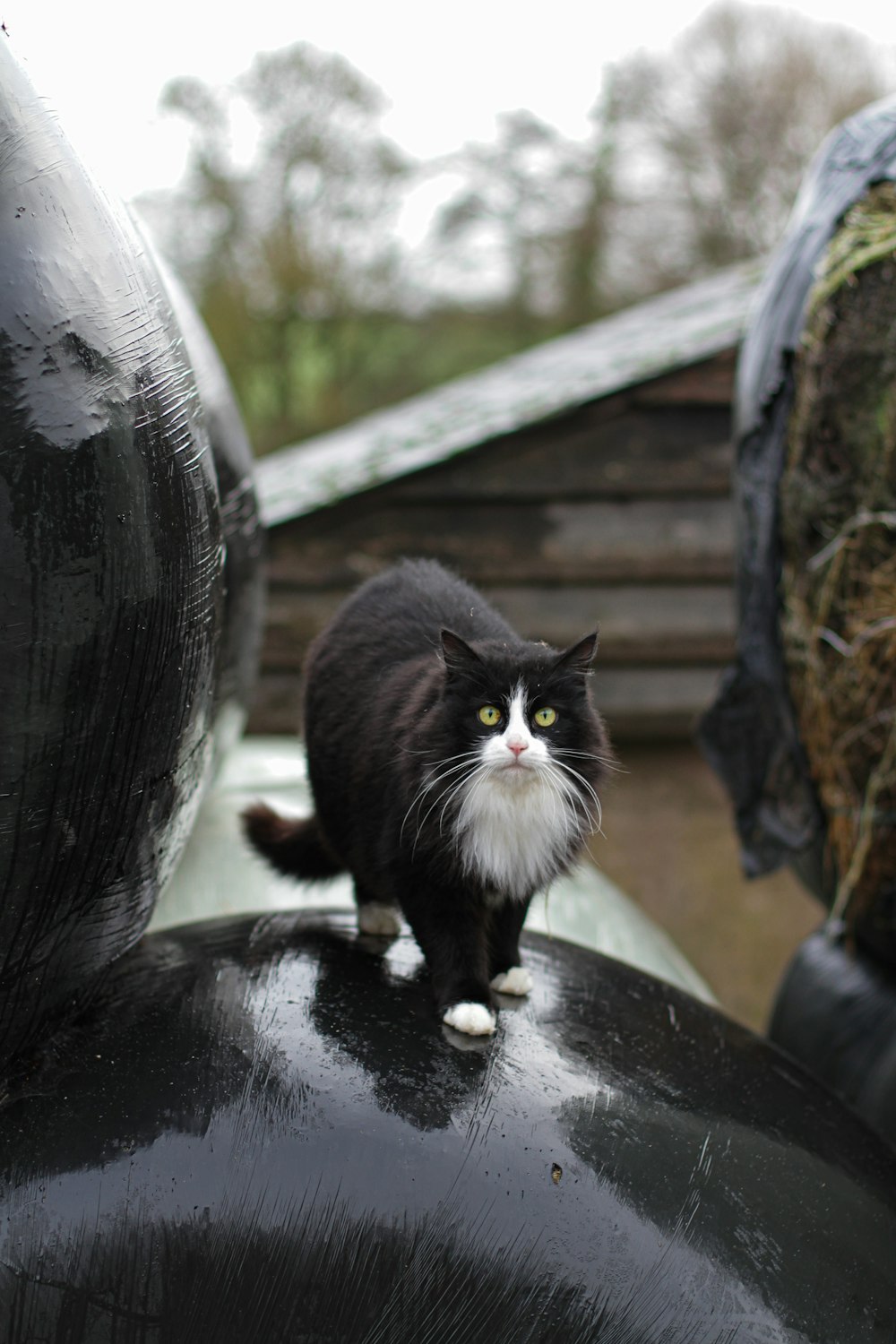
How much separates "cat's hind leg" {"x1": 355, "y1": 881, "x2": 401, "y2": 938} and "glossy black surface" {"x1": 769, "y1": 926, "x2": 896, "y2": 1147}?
4.89 feet

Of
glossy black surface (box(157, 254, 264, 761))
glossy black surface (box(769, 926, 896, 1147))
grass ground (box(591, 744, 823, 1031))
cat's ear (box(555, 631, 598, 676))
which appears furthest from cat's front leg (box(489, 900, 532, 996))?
grass ground (box(591, 744, 823, 1031))

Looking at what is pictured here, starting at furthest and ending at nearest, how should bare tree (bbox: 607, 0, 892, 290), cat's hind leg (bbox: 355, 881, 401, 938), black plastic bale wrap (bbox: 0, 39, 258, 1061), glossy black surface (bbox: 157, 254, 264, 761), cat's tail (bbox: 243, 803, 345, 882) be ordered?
bare tree (bbox: 607, 0, 892, 290) < glossy black surface (bbox: 157, 254, 264, 761) < cat's tail (bbox: 243, 803, 345, 882) < cat's hind leg (bbox: 355, 881, 401, 938) < black plastic bale wrap (bbox: 0, 39, 258, 1061)

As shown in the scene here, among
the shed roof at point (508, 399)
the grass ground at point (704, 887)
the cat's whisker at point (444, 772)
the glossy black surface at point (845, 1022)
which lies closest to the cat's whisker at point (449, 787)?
the cat's whisker at point (444, 772)

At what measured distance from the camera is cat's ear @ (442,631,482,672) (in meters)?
1.70

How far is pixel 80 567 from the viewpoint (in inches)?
61.2

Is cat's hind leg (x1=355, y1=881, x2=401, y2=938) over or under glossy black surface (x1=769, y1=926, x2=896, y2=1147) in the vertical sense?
over

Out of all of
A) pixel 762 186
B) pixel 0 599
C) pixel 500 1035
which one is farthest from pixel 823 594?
pixel 762 186

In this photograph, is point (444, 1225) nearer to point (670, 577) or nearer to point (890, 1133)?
point (890, 1133)

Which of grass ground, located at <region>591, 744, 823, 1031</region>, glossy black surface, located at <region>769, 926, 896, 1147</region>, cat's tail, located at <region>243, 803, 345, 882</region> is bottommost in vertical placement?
grass ground, located at <region>591, 744, 823, 1031</region>

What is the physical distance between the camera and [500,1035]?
1840 mm

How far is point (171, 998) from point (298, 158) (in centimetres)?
1012

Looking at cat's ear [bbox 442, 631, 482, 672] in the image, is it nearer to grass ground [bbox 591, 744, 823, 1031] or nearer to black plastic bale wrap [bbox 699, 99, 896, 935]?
black plastic bale wrap [bbox 699, 99, 896, 935]

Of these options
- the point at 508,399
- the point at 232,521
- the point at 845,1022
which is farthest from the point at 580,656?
the point at 508,399

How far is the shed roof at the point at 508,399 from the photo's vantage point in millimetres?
5254
